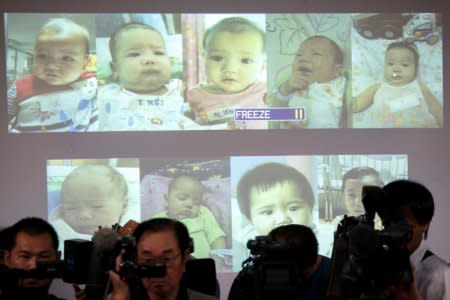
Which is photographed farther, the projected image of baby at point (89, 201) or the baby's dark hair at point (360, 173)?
the baby's dark hair at point (360, 173)

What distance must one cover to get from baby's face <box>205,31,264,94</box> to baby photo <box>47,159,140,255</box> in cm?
76

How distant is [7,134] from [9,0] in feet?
2.82

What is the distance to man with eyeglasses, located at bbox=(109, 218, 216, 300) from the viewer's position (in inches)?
94.9

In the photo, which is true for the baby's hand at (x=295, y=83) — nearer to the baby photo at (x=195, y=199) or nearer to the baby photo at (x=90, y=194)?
the baby photo at (x=195, y=199)

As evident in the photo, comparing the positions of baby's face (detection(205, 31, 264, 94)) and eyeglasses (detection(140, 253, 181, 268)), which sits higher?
baby's face (detection(205, 31, 264, 94))

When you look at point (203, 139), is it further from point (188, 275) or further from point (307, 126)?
point (188, 275)

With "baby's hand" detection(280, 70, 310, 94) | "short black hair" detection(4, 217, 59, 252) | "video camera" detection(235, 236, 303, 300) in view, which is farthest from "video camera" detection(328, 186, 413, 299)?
"baby's hand" detection(280, 70, 310, 94)

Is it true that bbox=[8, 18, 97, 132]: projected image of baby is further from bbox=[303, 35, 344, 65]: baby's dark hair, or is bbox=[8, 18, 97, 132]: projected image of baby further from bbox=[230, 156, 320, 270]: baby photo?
bbox=[303, 35, 344, 65]: baby's dark hair

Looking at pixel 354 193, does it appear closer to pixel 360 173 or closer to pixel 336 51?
pixel 360 173

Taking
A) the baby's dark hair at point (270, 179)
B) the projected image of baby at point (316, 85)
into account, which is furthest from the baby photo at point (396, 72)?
the baby's dark hair at point (270, 179)

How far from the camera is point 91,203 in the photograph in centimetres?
498

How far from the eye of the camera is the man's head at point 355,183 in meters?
5.09

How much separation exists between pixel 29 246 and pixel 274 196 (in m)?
2.64

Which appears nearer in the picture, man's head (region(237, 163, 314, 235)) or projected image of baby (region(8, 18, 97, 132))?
projected image of baby (region(8, 18, 97, 132))
